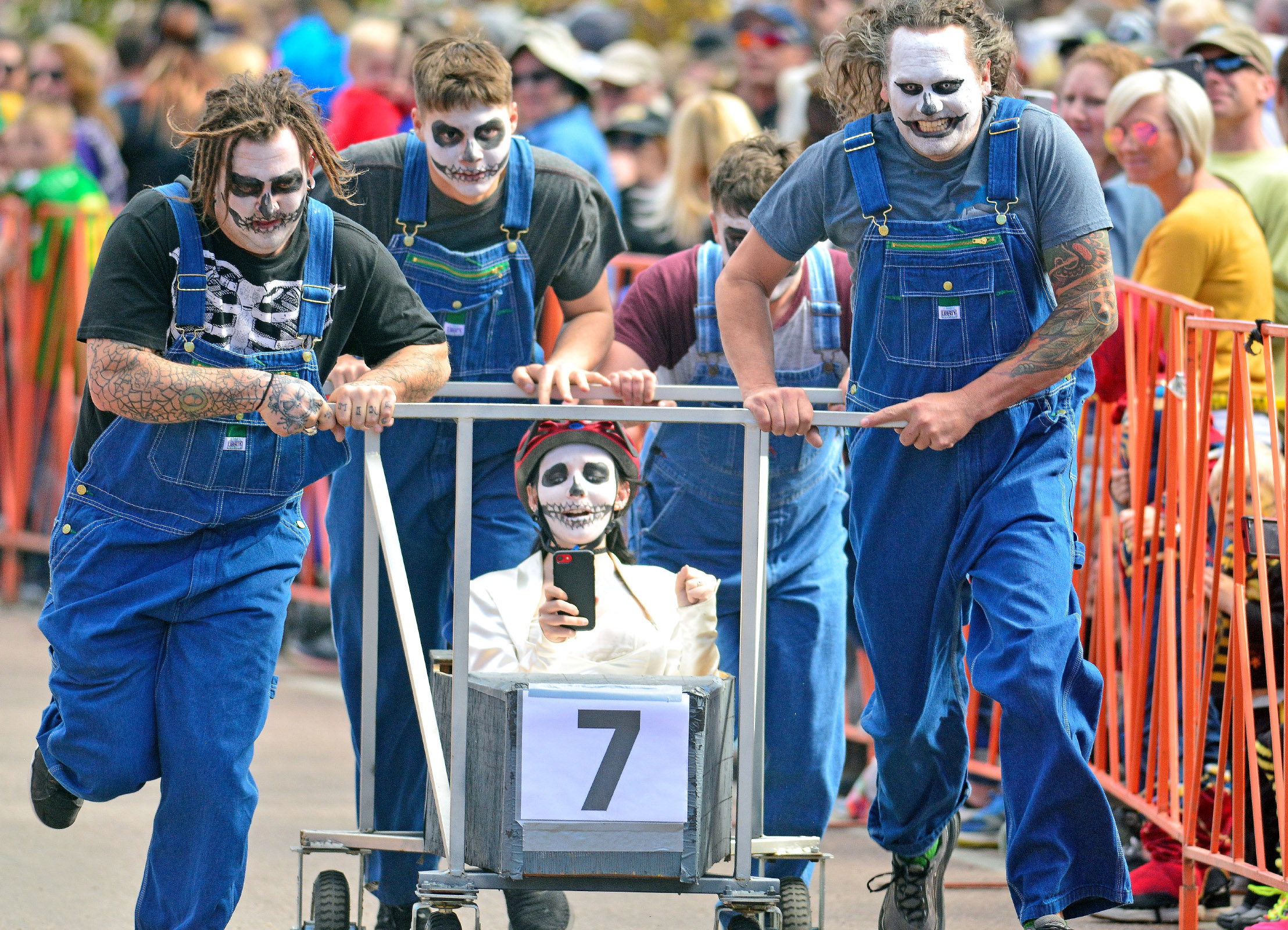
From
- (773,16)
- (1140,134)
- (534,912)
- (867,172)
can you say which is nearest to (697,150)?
(1140,134)

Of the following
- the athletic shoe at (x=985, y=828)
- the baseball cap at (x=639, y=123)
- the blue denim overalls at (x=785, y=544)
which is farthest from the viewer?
the baseball cap at (x=639, y=123)

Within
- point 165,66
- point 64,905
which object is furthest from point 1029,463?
point 165,66

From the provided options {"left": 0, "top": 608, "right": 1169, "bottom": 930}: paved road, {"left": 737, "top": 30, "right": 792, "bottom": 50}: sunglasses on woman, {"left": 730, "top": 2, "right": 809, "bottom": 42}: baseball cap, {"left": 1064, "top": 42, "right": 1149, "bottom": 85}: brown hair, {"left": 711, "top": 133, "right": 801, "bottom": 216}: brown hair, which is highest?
{"left": 730, "top": 2, "right": 809, "bottom": 42}: baseball cap

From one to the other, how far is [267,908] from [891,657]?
1.95m

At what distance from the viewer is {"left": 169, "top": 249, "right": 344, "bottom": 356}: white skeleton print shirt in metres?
3.81

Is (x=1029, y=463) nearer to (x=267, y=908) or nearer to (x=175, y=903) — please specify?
(x=175, y=903)

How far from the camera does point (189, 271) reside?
3764mm

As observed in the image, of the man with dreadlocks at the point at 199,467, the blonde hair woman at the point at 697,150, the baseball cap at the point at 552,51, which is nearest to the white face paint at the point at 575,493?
the man with dreadlocks at the point at 199,467

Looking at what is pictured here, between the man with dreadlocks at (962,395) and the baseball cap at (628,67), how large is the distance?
240 inches

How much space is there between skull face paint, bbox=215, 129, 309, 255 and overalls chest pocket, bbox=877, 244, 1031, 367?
1.31 meters

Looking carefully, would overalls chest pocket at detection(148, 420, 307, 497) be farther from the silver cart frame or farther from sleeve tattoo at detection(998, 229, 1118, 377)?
sleeve tattoo at detection(998, 229, 1118, 377)

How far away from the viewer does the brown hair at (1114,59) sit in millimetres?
6578

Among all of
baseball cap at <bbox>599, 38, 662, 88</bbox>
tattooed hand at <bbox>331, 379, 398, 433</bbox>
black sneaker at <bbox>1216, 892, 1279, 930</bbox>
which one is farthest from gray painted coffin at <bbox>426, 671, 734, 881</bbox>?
baseball cap at <bbox>599, 38, 662, 88</bbox>

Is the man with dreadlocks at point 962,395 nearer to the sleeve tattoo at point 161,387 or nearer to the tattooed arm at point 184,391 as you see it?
the tattooed arm at point 184,391
